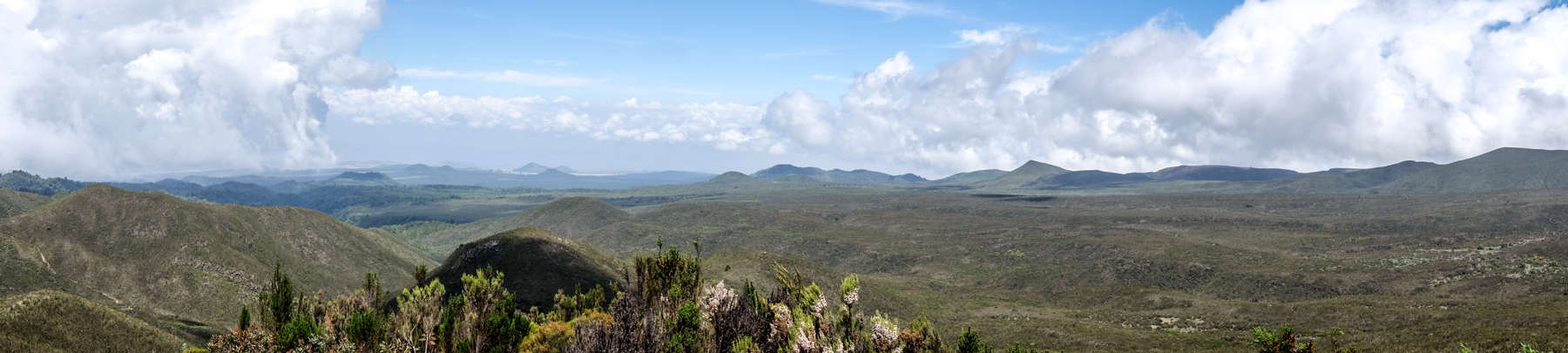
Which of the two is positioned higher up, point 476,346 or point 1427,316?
point 476,346

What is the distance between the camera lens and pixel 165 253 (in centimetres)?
8800

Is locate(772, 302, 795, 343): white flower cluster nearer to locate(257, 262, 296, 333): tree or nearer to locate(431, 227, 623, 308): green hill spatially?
locate(257, 262, 296, 333): tree

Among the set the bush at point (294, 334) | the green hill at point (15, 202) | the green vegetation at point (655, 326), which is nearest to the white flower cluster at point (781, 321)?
the green vegetation at point (655, 326)

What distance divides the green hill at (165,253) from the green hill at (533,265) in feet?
75.6

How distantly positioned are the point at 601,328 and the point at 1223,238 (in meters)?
151

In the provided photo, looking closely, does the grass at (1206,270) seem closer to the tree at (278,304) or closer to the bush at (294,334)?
the bush at (294,334)

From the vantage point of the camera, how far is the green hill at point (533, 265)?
7625 centimetres

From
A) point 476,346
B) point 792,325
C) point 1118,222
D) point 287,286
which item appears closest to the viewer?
point 792,325

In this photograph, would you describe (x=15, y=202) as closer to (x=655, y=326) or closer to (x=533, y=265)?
(x=533, y=265)

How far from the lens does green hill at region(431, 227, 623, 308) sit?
7625 cm

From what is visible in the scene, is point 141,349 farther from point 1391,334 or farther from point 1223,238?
point 1223,238

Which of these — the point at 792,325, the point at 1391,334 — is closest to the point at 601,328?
the point at 792,325

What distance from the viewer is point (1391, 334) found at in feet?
197

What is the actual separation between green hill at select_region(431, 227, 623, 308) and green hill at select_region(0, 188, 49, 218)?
75.7 metres
